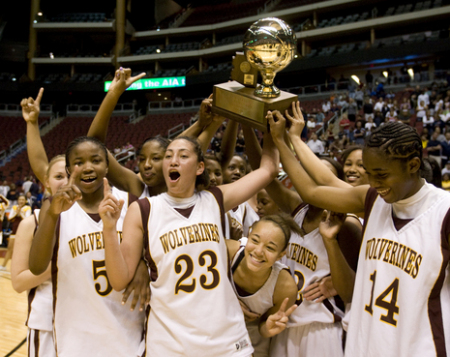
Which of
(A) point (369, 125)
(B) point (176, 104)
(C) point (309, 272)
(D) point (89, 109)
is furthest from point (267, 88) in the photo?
(D) point (89, 109)

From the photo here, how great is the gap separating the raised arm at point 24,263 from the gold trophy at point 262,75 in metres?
1.10

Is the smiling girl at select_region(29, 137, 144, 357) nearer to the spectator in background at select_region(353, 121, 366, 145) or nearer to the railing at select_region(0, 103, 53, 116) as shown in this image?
the spectator in background at select_region(353, 121, 366, 145)

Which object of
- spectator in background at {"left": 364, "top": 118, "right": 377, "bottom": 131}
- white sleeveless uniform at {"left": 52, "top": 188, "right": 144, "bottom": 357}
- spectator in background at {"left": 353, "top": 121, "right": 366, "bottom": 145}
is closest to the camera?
white sleeveless uniform at {"left": 52, "top": 188, "right": 144, "bottom": 357}

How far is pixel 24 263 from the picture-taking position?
81.1 inches

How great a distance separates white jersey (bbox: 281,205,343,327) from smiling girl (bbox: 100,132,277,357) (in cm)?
37

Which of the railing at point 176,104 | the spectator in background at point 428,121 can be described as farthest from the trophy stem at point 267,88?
the railing at point 176,104

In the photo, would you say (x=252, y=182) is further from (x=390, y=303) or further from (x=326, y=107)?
(x=326, y=107)

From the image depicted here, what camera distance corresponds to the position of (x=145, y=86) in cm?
2195

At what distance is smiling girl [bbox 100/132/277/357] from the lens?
1.74 meters

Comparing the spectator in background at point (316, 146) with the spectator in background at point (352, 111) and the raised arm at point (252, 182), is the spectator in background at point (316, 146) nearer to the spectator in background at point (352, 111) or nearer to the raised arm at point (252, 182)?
the spectator in background at point (352, 111)

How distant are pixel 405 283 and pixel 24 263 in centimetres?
171

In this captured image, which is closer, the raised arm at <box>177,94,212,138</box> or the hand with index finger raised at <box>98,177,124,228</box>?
the hand with index finger raised at <box>98,177,124,228</box>

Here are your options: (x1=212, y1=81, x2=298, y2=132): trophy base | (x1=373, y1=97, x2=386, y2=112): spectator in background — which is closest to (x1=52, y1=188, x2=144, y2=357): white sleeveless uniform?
(x1=212, y1=81, x2=298, y2=132): trophy base

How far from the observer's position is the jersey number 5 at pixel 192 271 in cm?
179
